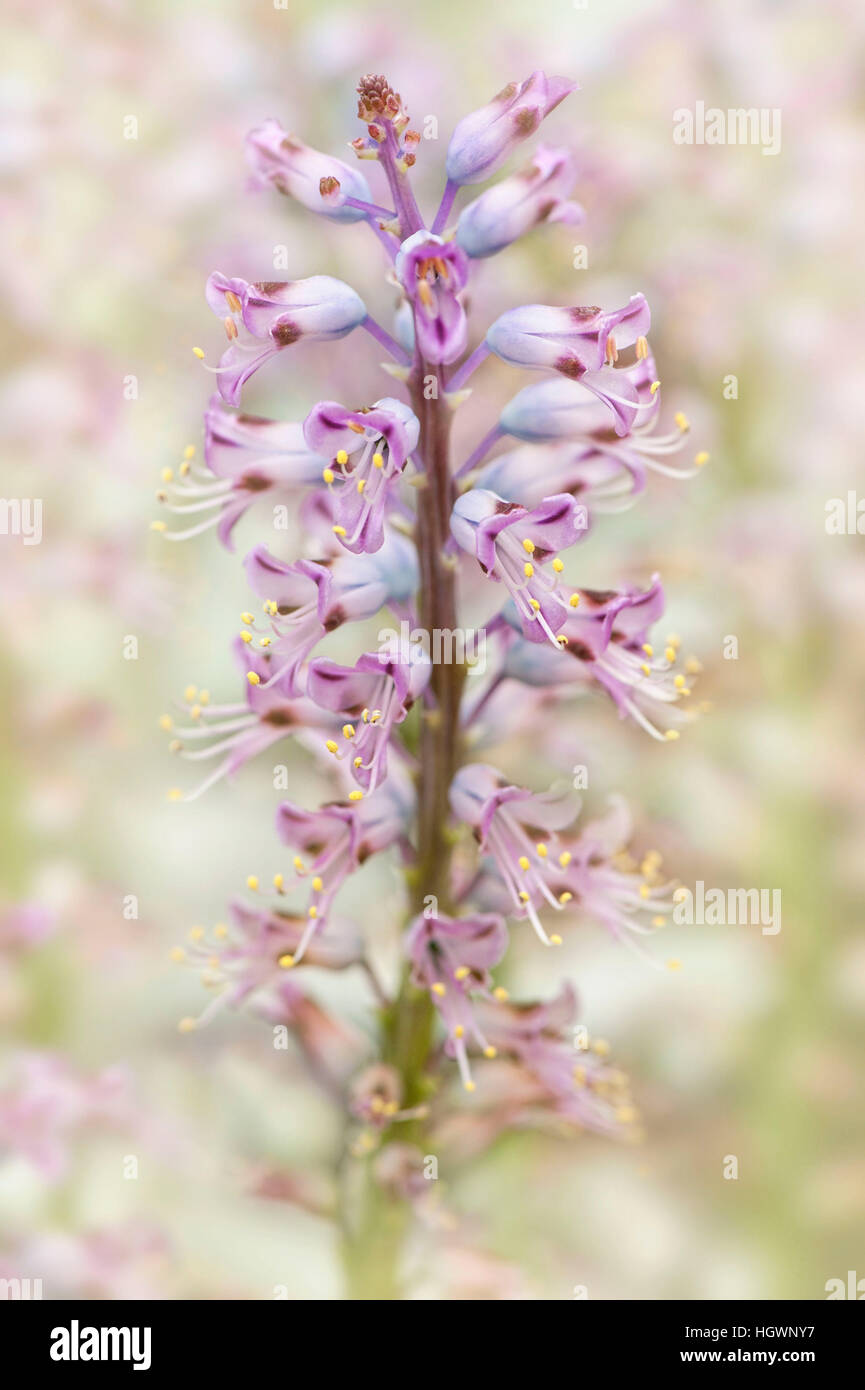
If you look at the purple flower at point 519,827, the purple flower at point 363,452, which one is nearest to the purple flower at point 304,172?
the purple flower at point 363,452

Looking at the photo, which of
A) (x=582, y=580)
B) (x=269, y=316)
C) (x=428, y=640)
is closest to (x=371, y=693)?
(x=428, y=640)

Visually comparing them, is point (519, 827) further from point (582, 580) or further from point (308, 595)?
point (582, 580)

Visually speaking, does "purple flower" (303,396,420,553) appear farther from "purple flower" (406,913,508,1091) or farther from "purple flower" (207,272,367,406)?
"purple flower" (406,913,508,1091)

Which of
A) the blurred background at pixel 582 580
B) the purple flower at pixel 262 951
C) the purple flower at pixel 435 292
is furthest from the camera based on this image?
the blurred background at pixel 582 580

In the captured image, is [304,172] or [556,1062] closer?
[304,172]

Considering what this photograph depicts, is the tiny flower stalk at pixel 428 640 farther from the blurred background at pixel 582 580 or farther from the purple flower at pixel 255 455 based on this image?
the blurred background at pixel 582 580

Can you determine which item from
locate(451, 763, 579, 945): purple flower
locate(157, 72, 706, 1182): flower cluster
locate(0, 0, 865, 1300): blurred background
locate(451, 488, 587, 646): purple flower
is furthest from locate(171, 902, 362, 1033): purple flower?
locate(0, 0, 865, 1300): blurred background
